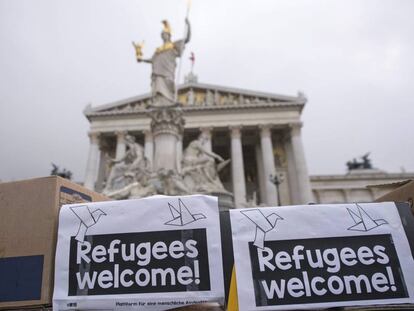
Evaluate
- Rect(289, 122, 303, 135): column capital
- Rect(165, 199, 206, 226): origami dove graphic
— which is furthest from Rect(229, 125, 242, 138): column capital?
Rect(165, 199, 206, 226): origami dove graphic

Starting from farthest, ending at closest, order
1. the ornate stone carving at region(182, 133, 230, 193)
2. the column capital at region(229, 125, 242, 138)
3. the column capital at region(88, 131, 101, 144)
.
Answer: the column capital at region(88, 131, 101, 144), the column capital at region(229, 125, 242, 138), the ornate stone carving at region(182, 133, 230, 193)

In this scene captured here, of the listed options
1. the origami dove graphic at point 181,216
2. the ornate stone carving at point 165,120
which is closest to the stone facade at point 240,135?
the ornate stone carving at point 165,120

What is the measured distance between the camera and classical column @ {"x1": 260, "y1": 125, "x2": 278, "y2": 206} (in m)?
33.1

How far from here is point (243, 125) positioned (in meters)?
38.0

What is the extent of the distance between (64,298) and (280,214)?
164 cm

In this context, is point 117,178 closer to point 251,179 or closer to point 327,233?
point 327,233

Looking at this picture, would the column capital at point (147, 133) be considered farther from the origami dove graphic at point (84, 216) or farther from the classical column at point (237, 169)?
→ the origami dove graphic at point (84, 216)

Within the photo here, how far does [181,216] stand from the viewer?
2262 mm

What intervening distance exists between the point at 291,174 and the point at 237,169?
7167mm

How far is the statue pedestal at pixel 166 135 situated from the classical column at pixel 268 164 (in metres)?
21.7

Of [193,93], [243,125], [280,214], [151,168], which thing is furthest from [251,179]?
[280,214]

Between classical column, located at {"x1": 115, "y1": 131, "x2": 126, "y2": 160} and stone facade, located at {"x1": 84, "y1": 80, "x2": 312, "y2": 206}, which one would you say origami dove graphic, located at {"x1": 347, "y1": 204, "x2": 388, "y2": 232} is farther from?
classical column, located at {"x1": 115, "y1": 131, "x2": 126, "y2": 160}

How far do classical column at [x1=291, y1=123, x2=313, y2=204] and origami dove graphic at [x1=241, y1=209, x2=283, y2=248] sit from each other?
31.8m

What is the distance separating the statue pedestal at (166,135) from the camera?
10.8 metres
